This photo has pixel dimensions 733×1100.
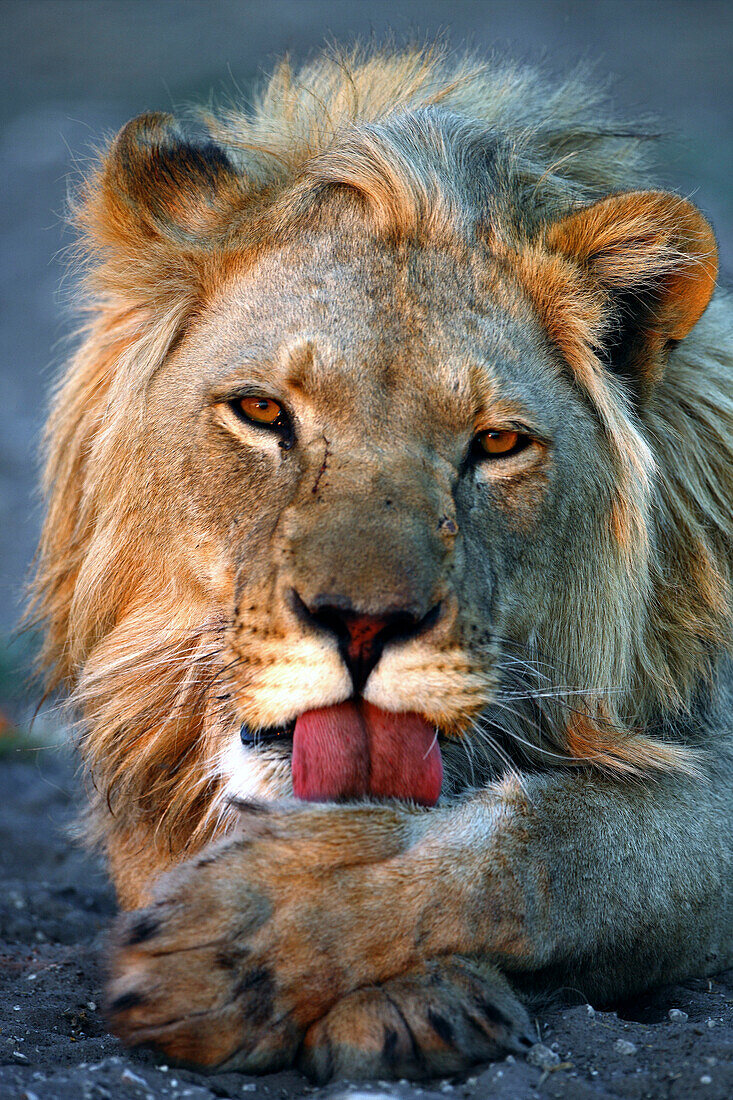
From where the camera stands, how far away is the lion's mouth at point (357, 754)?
244 centimetres

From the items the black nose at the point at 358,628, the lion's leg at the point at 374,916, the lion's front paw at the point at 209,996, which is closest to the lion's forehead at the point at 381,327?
the black nose at the point at 358,628

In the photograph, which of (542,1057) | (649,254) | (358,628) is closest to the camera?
(542,1057)

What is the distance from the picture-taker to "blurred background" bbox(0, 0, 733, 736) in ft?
41.4

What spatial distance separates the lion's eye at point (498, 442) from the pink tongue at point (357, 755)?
0.69 m

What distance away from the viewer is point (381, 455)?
8.76ft

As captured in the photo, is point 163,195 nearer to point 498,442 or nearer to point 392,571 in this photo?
point 498,442

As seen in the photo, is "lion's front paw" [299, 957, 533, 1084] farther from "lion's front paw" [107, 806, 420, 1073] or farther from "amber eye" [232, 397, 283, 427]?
"amber eye" [232, 397, 283, 427]

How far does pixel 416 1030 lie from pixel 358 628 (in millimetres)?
708

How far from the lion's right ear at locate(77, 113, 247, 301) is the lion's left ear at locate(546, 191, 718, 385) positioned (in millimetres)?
839

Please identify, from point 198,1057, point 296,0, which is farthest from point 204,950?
point 296,0

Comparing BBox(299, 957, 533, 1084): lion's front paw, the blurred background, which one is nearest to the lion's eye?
BBox(299, 957, 533, 1084): lion's front paw

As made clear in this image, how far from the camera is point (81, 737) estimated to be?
331 centimetres

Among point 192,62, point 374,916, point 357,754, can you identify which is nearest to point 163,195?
point 357,754

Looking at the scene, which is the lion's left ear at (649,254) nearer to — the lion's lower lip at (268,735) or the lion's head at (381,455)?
the lion's head at (381,455)
